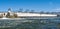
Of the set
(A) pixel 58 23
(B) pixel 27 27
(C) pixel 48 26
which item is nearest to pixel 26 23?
(B) pixel 27 27

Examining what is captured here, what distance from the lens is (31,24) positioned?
16.9 ft

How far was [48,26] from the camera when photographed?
5.10m

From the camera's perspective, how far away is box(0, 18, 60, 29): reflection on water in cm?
509

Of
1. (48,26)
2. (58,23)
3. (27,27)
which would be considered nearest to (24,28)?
(27,27)

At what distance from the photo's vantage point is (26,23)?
5219mm

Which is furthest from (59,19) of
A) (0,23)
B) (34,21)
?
(0,23)

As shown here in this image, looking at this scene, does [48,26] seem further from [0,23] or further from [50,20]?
[0,23]

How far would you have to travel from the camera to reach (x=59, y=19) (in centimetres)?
518

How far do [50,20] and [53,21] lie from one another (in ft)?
0.35

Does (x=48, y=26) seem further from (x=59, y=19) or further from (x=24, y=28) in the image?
(x=24, y=28)

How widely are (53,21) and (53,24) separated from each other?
10 centimetres

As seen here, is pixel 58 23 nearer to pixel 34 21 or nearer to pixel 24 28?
pixel 34 21

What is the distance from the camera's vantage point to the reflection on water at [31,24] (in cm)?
509

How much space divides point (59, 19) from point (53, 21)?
235 millimetres
